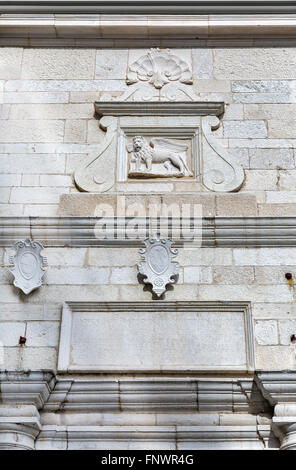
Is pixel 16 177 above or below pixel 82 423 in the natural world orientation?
above

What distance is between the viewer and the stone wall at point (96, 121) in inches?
227

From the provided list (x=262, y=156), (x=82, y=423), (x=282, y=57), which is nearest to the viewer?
(x=82, y=423)

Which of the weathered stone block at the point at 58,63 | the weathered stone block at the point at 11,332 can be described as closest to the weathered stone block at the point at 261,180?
the weathered stone block at the point at 58,63

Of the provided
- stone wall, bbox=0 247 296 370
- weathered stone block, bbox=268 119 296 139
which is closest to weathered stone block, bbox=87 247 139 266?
stone wall, bbox=0 247 296 370

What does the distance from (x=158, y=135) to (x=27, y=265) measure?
1603mm

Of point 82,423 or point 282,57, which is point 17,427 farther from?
point 282,57

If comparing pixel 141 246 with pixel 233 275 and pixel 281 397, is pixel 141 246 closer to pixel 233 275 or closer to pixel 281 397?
pixel 233 275

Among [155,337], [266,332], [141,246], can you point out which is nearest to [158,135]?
[141,246]

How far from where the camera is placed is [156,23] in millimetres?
Result: 6527

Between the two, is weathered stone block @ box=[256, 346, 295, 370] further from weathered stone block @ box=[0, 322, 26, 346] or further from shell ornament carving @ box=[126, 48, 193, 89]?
shell ornament carving @ box=[126, 48, 193, 89]

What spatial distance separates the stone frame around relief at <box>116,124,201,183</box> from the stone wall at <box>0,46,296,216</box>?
13cm
